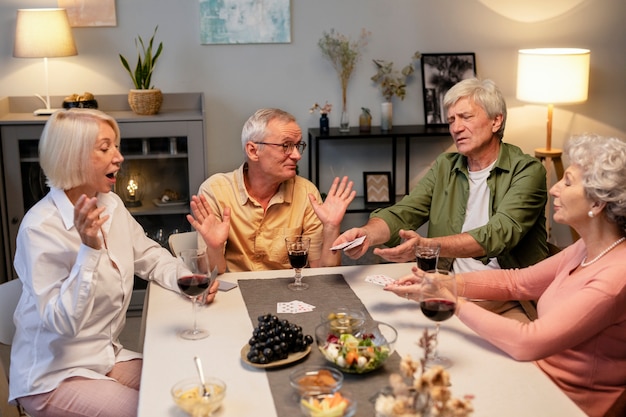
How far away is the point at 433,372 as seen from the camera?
1.36m

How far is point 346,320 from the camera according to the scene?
6.71ft

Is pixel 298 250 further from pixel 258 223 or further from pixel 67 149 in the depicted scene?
pixel 67 149

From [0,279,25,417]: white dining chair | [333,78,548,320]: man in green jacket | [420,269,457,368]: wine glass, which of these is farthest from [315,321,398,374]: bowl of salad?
[0,279,25,417]: white dining chair

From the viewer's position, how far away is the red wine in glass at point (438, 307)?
193 cm

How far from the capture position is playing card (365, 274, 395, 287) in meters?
2.58

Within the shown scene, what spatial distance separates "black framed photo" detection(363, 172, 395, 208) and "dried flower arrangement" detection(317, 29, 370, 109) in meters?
0.50

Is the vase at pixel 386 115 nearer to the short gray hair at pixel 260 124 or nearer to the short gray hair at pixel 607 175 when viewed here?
the short gray hair at pixel 260 124

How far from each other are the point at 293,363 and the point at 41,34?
3.05 m

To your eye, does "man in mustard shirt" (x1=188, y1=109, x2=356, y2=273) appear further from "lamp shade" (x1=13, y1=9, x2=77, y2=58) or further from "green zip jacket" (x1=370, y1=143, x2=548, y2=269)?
"lamp shade" (x1=13, y1=9, x2=77, y2=58)

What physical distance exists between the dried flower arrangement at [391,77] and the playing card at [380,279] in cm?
242

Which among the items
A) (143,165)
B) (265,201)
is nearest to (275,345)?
(265,201)

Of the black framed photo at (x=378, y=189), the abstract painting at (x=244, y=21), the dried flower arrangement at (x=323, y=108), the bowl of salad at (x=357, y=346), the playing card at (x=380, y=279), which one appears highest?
the abstract painting at (x=244, y=21)

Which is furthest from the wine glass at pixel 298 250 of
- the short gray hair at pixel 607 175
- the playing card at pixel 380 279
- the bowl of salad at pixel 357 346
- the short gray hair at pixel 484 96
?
the short gray hair at pixel 484 96

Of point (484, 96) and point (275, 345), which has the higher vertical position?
point (484, 96)
